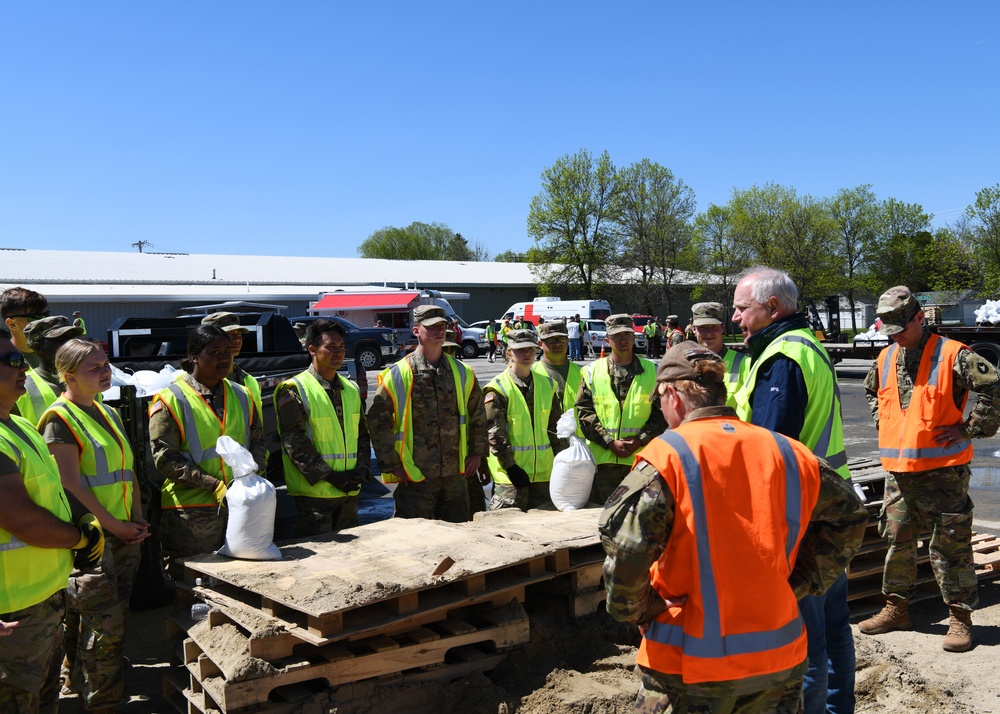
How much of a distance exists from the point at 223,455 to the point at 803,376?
2.77 metres

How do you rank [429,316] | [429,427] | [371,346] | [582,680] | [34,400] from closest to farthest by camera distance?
[582,680]
[34,400]
[429,427]
[429,316]
[371,346]

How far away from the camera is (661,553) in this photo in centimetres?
238

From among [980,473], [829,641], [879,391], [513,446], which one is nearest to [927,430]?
[879,391]

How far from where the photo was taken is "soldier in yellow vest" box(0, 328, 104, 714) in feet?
9.16

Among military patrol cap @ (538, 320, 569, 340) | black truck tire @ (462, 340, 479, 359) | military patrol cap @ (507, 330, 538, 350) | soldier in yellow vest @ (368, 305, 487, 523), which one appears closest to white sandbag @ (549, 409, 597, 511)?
soldier in yellow vest @ (368, 305, 487, 523)

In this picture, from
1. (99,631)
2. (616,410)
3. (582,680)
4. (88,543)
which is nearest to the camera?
(88,543)

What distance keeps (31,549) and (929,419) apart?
4677 millimetres

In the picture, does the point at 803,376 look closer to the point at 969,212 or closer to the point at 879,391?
the point at 879,391

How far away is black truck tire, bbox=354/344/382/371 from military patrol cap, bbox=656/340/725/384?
952 inches

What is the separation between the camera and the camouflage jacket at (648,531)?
2.27 meters

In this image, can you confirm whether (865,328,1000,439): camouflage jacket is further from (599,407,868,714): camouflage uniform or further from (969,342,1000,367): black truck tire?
(969,342,1000,367): black truck tire

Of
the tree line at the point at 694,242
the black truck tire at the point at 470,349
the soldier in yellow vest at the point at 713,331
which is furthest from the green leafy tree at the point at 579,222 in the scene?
the soldier in yellow vest at the point at 713,331

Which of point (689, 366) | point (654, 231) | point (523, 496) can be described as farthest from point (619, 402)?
point (654, 231)

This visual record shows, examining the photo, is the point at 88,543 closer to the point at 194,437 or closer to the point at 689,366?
the point at 194,437
